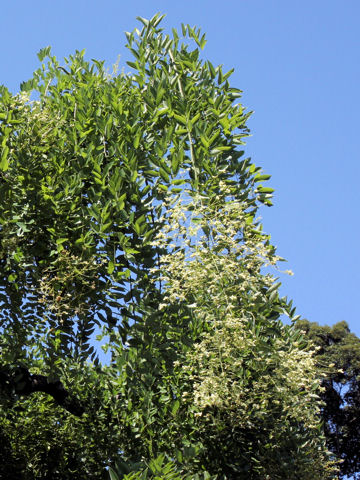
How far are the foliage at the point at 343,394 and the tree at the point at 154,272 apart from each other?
16.7 m

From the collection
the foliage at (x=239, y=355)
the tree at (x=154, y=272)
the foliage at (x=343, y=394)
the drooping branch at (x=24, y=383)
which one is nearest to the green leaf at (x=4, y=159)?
the tree at (x=154, y=272)

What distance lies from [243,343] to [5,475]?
393 centimetres

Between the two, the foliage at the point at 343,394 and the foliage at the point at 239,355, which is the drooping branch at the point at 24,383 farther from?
the foliage at the point at 343,394

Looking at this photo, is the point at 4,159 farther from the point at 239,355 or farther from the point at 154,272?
the point at 239,355

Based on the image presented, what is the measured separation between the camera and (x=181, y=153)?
18.6 ft

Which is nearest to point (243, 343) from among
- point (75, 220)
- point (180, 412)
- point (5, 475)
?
point (180, 412)

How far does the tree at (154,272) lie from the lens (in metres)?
5.14

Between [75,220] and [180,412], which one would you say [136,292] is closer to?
[75,220]

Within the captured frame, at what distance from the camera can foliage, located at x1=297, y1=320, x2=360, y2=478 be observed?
22.4m

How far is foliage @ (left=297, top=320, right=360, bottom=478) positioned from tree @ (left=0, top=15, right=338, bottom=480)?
54.9ft

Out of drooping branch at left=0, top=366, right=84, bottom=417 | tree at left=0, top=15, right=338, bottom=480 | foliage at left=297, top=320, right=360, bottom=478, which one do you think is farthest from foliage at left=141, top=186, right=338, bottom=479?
foliage at left=297, top=320, right=360, bottom=478

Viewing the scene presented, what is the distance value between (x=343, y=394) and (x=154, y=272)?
67.3 ft

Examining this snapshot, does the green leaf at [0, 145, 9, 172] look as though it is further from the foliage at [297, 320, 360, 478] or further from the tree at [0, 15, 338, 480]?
the foliage at [297, 320, 360, 478]

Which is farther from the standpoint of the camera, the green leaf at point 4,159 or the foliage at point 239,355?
the green leaf at point 4,159
